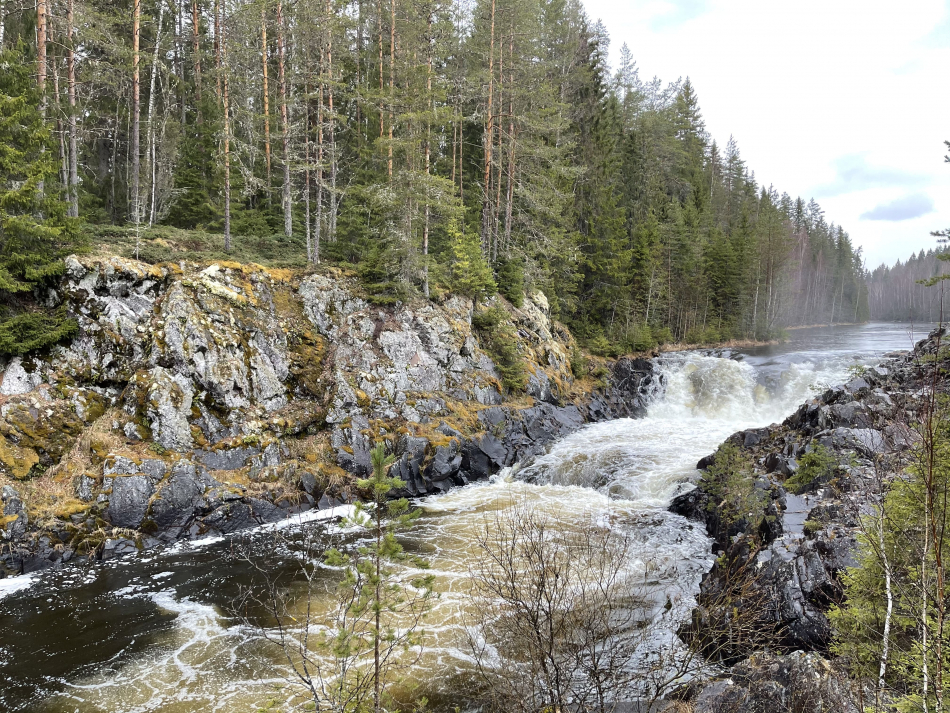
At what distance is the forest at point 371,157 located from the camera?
14.5 metres

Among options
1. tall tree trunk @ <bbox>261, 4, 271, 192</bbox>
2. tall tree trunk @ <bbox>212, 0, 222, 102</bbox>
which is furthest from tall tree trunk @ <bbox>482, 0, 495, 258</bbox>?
tall tree trunk @ <bbox>212, 0, 222, 102</bbox>

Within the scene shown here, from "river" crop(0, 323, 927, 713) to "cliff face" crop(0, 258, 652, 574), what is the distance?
0.99 metres

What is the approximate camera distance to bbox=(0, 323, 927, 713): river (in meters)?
6.59

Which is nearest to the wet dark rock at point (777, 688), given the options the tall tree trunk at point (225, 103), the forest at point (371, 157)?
the forest at point (371, 157)

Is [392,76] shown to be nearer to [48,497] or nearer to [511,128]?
[511,128]

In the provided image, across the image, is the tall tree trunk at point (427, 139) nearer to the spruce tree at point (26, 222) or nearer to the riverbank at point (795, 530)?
the spruce tree at point (26, 222)

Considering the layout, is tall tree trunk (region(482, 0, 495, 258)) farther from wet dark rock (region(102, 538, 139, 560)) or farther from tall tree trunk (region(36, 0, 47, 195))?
wet dark rock (region(102, 538, 139, 560))

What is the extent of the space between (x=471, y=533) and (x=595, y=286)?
68.9 feet

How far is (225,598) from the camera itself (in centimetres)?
881

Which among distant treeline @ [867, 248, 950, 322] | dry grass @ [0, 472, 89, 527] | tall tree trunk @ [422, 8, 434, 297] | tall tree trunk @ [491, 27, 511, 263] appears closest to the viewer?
dry grass @ [0, 472, 89, 527]

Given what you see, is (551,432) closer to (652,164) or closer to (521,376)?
(521,376)

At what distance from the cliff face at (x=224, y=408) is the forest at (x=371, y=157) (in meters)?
1.24

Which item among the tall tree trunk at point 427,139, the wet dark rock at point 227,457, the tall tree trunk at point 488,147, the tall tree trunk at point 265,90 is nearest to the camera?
the wet dark rock at point 227,457

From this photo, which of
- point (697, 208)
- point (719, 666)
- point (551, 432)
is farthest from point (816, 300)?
point (719, 666)
